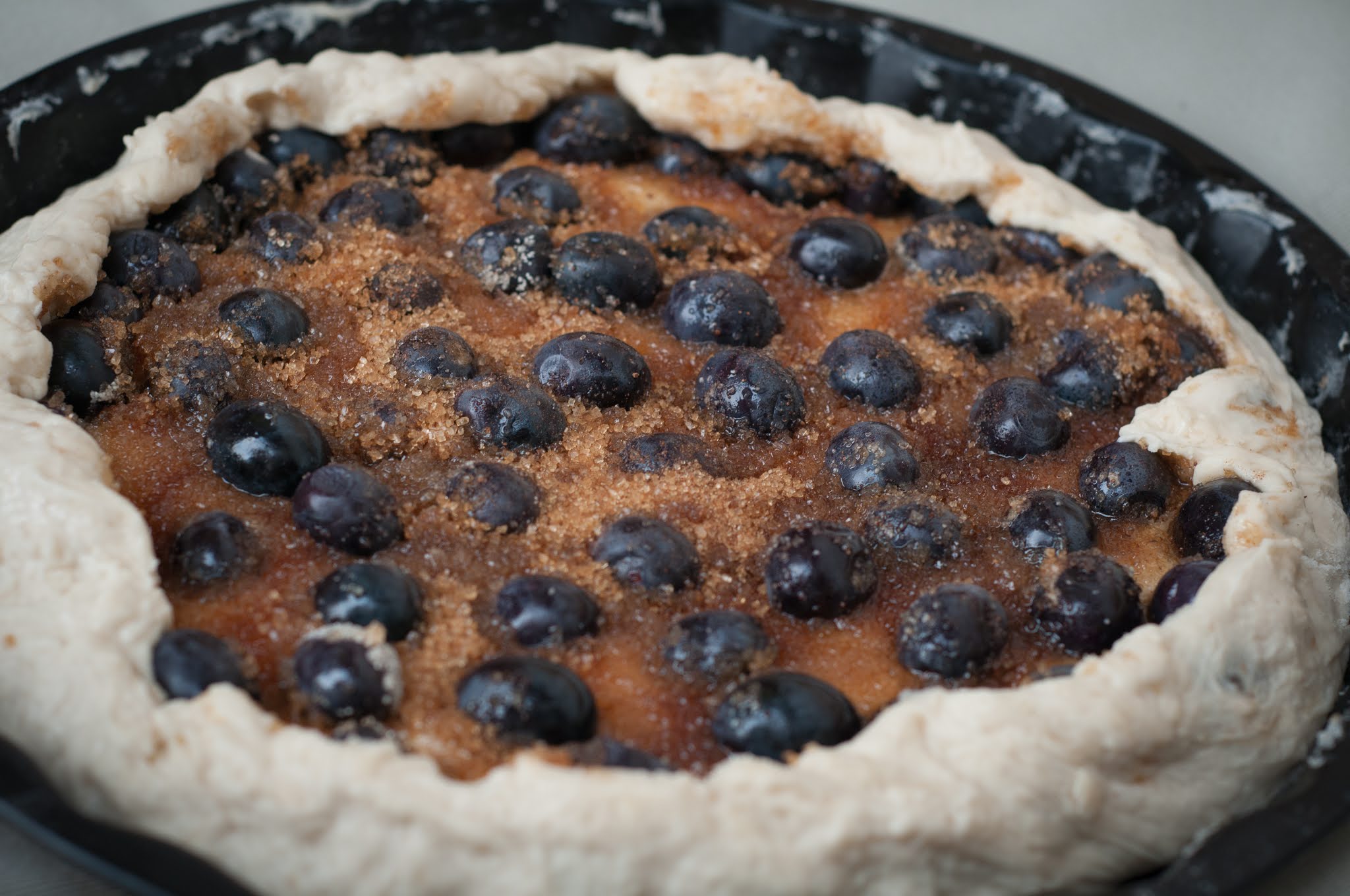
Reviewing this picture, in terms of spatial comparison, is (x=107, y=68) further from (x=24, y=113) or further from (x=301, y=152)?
(x=301, y=152)

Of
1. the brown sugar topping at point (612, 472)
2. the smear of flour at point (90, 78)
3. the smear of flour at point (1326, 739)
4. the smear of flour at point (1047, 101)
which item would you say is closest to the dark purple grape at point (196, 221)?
the brown sugar topping at point (612, 472)

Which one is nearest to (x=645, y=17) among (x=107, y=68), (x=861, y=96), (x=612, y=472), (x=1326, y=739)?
(x=861, y=96)

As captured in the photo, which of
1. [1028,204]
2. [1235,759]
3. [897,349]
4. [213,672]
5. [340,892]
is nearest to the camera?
[340,892]

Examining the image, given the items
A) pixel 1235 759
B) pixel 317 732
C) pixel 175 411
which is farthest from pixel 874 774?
pixel 175 411

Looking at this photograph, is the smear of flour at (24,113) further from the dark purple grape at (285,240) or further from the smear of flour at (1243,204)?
the smear of flour at (1243,204)

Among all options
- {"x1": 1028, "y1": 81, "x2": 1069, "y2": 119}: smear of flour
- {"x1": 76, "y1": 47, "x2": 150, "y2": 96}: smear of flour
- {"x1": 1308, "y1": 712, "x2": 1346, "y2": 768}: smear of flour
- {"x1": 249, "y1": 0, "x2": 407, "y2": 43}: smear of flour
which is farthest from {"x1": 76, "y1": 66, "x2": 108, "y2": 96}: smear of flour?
{"x1": 1308, "y1": 712, "x2": 1346, "y2": 768}: smear of flour

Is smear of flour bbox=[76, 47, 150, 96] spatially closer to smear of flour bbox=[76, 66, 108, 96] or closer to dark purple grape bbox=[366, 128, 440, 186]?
smear of flour bbox=[76, 66, 108, 96]

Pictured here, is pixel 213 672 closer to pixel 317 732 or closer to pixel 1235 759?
pixel 317 732

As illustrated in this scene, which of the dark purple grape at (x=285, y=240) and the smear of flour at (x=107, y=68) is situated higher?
the smear of flour at (x=107, y=68)
